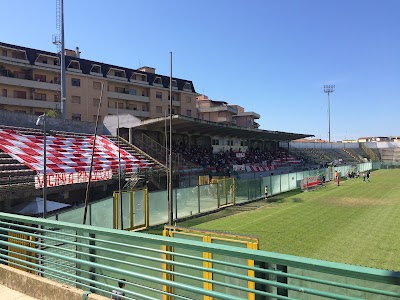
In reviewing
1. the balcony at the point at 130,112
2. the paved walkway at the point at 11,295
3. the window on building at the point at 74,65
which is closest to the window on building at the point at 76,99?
the window on building at the point at 74,65

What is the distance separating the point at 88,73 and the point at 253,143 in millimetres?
34354

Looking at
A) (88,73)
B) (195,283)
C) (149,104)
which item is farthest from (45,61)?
(195,283)

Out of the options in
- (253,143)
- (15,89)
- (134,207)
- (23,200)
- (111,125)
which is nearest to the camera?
(134,207)

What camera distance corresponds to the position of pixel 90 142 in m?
36.1

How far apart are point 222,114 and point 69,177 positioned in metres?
61.3

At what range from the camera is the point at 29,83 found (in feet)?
169

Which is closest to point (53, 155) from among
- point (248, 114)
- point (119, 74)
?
point (119, 74)

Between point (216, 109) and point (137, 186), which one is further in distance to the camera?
point (216, 109)

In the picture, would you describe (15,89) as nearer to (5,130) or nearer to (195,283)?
(5,130)

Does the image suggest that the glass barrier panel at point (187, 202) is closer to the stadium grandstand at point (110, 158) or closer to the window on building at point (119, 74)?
the stadium grandstand at point (110, 158)

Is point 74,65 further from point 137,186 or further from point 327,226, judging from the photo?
point 327,226

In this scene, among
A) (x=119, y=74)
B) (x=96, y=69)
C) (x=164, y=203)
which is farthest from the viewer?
→ (x=119, y=74)

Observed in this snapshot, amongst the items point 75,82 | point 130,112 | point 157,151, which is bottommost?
point 157,151

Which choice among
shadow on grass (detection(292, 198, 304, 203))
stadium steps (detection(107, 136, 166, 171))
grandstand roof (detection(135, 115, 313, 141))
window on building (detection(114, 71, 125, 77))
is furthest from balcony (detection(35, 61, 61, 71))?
shadow on grass (detection(292, 198, 304, 203))
